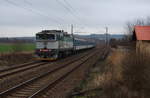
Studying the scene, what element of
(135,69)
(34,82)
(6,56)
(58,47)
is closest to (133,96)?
(135,69)

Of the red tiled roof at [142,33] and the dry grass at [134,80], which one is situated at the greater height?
the red tiled roof at [142,33]

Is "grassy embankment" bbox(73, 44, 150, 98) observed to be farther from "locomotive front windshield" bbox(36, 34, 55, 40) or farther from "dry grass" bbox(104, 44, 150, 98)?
"locomotive front windshield" bbox(36, 34, 55, 40)

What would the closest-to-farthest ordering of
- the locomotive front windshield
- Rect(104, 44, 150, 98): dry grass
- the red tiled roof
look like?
Rect(104, 44, 150, 98): dry grass, the red tiled roof, the locomotive front windshield

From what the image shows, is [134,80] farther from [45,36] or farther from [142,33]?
[45,36]

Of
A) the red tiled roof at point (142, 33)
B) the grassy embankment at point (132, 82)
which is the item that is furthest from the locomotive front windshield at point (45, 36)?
the grassy embankment at point (132, 82)

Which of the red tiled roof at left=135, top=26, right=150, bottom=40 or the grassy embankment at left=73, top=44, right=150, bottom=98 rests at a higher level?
the red tiled roof at left=135, top=26, right=150, bottom=40

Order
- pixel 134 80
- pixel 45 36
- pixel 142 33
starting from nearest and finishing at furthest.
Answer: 1. pixel 134 80
2. pixel 142 33
3. pixel 45 36

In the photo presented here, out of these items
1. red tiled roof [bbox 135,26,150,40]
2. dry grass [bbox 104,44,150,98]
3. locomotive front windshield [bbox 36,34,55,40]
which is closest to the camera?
dry grass [bbox 104,44,150,98]

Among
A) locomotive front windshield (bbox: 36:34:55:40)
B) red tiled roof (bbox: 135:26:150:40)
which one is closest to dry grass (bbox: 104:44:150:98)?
red tiled roof (bbox: 135:26:150:40)

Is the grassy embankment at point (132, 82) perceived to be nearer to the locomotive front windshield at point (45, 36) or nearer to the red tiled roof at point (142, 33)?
the red tiled roof at point (142, 33)

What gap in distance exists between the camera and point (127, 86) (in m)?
8.80

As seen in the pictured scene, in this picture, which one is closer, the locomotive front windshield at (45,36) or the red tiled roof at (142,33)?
the red tiled roof at (142,33)

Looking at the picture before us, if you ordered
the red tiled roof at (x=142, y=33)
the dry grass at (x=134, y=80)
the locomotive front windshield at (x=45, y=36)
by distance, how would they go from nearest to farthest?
1. the dry grass at (x=134, y=80)
2. the red tiled roof at (x=142, y=33)
3. the locomotive front windshield at (x=45, y=36)

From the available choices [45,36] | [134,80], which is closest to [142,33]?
[45,36]
